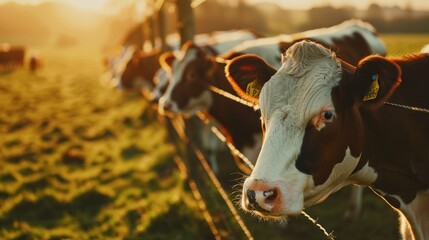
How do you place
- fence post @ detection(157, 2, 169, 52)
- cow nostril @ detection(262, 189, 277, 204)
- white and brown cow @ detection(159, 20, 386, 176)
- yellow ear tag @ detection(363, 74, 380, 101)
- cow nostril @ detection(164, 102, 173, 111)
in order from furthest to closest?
fence post @ detection(157, 2, 169, 52) < cow nostril @ detection(164, 102, 173, 111) < white and brown cow @ detection(159, 20, 386, 176) < yellow ear tag @ detection(363, 74, 380, 101) < cow nostril @ detection(262, 189, 277, 204)

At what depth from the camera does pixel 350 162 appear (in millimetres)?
2262

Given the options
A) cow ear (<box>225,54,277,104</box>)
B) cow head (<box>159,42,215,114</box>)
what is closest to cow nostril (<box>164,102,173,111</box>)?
cow head (<box>159,42,215,114</box>)

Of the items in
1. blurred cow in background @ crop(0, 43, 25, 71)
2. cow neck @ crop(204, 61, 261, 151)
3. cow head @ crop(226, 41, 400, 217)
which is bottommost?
blurred cow in background @ crop(0, 43, 25, 71)

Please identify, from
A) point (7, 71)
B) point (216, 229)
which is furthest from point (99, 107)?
point (7, 71)

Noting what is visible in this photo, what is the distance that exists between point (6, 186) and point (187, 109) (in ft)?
9.35

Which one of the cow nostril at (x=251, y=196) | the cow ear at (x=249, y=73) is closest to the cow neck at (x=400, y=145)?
the cow ear at (x=249, y=73)

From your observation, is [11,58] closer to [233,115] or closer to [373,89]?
[233,115]

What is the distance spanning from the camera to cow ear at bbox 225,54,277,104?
8.11ft

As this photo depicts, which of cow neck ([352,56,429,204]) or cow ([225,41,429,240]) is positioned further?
cow neck ([352,56,429,204])

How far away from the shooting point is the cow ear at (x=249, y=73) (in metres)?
2.47

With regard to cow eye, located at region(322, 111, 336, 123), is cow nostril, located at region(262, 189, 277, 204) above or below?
below

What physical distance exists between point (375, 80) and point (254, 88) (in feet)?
2.25

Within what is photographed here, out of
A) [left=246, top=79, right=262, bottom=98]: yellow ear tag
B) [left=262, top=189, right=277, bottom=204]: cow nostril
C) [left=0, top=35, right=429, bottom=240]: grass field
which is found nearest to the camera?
[left=262, top=189, right=277, bottom=204]: cow nostril

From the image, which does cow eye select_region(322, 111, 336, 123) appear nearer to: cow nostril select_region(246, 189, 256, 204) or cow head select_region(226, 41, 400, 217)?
cow head select_region(226, 41, 400, 217)
